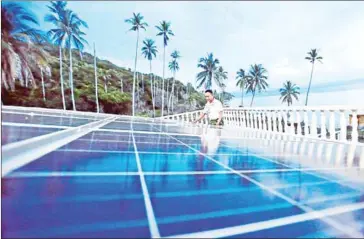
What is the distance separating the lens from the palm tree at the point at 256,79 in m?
46.1

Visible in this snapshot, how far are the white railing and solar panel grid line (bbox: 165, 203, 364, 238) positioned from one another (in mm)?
4274

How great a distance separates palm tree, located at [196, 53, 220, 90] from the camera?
3834cm

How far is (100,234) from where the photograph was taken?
2.25 ft

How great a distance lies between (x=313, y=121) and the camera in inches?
220

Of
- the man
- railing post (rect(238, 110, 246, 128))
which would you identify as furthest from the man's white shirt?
railing post (rect(238, 110, 246, 128))

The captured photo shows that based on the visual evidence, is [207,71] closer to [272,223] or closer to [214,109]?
[214,109]

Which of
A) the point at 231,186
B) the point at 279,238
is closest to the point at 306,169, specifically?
the point at 231,186

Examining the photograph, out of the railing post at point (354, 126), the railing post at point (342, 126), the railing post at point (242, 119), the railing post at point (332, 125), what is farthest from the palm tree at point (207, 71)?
the railing post at point (354, 126)

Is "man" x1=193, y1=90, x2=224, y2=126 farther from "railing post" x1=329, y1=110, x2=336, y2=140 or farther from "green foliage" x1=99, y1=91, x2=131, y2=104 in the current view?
"green foliage" x1=99, y1=91, x2=131, y2=104

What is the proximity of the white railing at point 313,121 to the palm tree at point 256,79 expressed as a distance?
131 feet

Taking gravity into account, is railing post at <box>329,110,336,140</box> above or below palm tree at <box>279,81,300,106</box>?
below

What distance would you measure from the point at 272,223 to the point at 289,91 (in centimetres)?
5236

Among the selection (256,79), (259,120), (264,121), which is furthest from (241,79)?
(264,121)

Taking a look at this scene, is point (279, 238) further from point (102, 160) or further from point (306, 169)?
point (306, 169)
